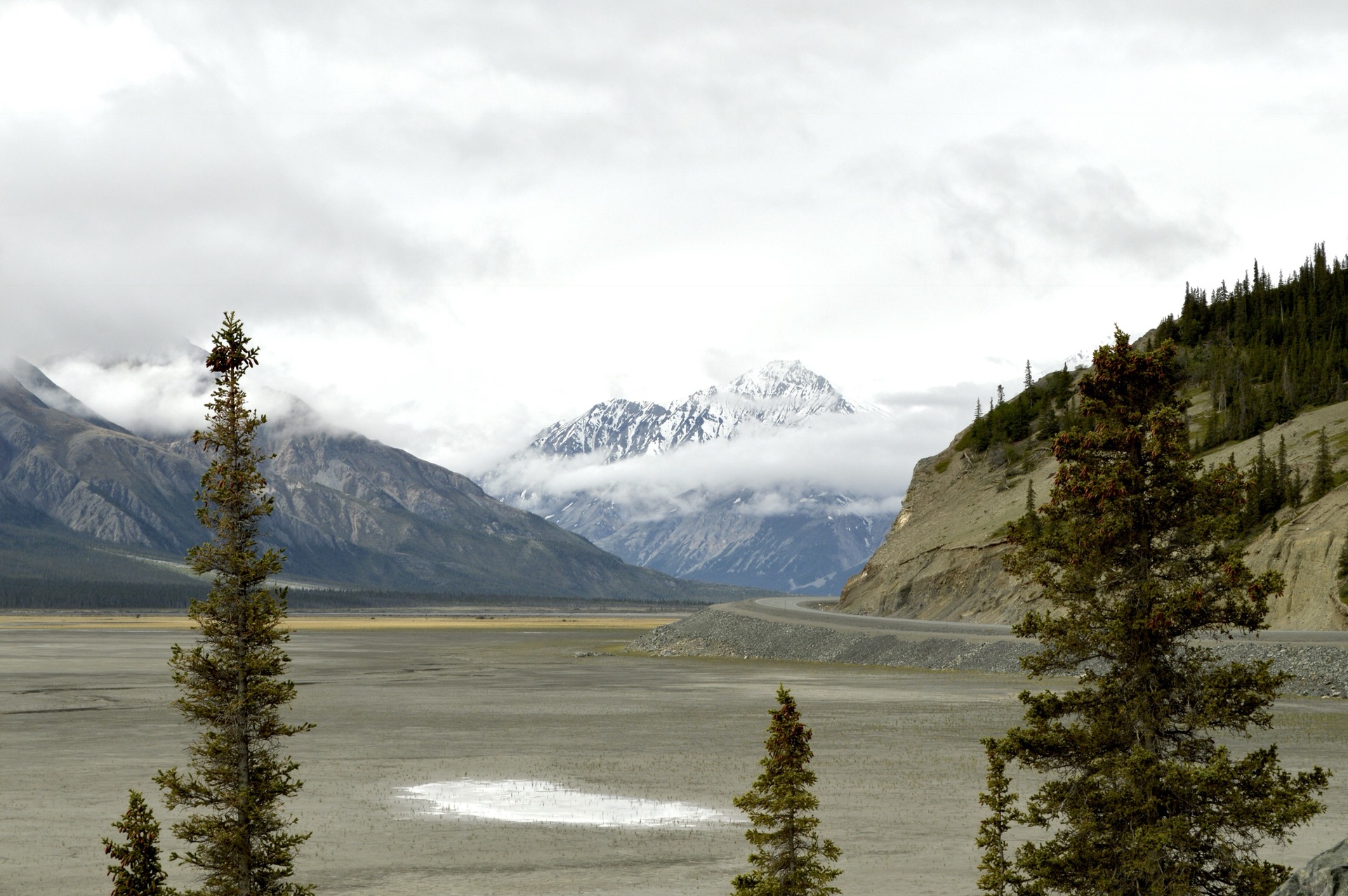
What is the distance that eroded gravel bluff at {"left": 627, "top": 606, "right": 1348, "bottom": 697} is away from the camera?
6359cm

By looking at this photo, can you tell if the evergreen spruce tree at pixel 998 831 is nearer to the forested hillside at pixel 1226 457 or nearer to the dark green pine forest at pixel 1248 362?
the forested hillside at pixel 1226 457

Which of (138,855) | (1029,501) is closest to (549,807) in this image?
(138,855)

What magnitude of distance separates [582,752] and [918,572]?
72058 millimetres

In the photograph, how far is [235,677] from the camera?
71.9ft

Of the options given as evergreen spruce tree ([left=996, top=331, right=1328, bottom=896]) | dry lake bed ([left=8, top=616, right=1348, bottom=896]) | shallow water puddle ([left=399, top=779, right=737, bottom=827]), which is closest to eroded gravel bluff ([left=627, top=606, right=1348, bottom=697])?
dry lake bed ([left=8, top=616, right=1348, bottom=896])

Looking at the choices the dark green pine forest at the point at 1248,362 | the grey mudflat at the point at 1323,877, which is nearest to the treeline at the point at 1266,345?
the dark green pine forest at the point at 1248,362

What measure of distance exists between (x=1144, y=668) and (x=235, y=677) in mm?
14919

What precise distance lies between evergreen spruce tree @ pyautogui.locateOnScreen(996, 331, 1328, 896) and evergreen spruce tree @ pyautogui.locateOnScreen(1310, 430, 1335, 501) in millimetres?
75994

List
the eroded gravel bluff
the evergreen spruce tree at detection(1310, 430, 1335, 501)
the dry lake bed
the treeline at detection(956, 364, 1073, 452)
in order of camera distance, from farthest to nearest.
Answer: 1. the treeline at detection(956, 364, 1073, 452)
2. the evergreen spruce tree at detection(1310, 430, 1335, 501)
3. the eroded gravel bluff
4. the dry lake bed

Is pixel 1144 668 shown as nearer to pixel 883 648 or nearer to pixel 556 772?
pixel 556 772

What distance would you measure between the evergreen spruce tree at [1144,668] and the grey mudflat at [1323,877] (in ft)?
8.04

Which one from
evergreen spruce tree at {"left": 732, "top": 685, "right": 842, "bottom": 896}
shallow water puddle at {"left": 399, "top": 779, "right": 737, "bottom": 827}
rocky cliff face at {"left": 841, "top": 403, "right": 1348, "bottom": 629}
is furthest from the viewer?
rocky cliff face at {"left": 841, "top": 403, "right": 1348, "bottom": 629}

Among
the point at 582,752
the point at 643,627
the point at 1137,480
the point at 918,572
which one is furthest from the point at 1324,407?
the point at 643,627

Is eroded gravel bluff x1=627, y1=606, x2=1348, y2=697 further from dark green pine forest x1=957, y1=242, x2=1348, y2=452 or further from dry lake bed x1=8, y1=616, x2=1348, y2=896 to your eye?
dark green pine forest x1=957, y1=242, x2=1348, y2=452
